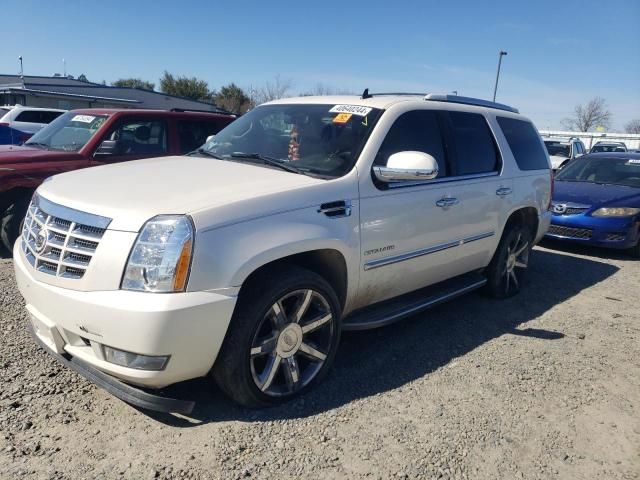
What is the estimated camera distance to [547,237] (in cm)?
823

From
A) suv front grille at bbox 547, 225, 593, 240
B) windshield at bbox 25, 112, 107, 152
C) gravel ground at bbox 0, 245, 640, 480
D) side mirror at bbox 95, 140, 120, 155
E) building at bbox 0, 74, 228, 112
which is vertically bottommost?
gravel ground at bbox 0, 245, 640, 480

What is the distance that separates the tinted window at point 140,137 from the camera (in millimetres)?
6484

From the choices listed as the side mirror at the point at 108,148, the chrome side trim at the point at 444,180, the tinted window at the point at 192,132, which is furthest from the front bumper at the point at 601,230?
the side mirror at the point at 108,148

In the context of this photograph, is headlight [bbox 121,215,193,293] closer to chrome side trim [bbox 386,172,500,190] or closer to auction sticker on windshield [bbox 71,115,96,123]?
chrome side trim [bbox 386,172,500,190]

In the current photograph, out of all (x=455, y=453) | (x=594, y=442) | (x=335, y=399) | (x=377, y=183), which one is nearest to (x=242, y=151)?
(x=377, y=183)

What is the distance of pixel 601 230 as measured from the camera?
7.63 metres

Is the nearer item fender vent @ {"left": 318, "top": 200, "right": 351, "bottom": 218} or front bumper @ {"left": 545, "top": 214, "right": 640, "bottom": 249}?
fender vent @ {"left": 318, "top": 200, "right": 351, "bottom": 218}

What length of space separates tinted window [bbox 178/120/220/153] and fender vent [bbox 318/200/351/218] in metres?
4.34

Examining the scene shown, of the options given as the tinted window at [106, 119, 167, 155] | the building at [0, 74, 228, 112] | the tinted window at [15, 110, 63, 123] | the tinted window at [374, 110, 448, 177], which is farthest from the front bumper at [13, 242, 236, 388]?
Answer: the building at [0, 74, 228, 112]

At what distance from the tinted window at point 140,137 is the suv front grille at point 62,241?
371 cm

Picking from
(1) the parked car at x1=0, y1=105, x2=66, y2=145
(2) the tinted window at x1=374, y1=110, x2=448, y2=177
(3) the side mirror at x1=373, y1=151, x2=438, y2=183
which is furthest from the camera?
(1) the parked car at x1=0, y1=105, x2=66, y2=145

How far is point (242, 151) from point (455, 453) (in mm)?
2531

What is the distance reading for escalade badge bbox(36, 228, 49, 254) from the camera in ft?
9.19

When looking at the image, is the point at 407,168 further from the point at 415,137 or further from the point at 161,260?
the point at 161,260
